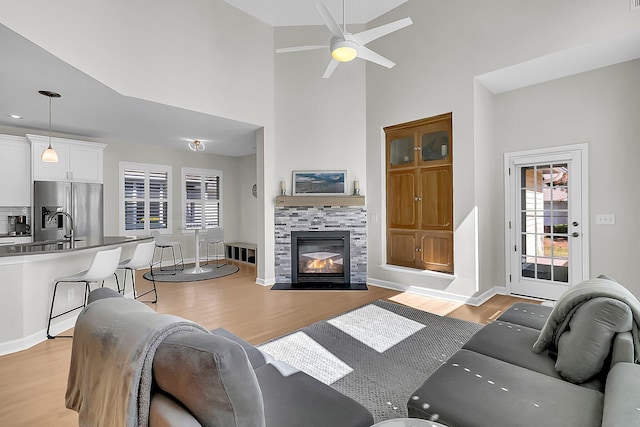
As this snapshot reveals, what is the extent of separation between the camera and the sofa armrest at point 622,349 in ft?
4.94

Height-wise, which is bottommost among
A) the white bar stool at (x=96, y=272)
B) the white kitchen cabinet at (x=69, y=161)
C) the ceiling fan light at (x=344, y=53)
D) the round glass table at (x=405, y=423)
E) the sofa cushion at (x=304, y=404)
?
the sofa cushion at (x=304, y=404)

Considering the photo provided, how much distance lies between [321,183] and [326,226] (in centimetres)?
74

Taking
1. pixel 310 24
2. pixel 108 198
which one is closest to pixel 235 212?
pixel 108 198

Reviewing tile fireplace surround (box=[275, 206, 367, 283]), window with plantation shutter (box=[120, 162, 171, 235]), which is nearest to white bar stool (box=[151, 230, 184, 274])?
window with plantation shutter (box=[120, 162, 171, 235])

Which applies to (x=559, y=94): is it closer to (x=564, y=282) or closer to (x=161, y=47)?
(x=564, y=282)

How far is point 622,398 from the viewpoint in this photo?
1.16m

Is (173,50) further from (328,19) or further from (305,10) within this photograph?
(328,19)

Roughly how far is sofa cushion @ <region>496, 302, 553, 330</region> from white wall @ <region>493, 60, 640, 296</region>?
206 cm

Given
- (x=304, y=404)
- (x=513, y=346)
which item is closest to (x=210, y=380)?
(x=304, y=404)

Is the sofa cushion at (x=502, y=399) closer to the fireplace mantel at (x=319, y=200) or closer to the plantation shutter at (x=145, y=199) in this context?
the fireplace mantel at (x=319, y=200)

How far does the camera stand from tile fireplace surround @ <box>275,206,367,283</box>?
5.41m

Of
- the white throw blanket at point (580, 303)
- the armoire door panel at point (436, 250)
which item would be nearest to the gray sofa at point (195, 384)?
the white throw blanket at point (580, 303)

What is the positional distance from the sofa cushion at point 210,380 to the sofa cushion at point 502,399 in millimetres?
864

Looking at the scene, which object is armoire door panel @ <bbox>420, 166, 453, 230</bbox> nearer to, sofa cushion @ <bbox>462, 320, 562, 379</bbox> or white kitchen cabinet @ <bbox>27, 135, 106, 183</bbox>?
sofa cushion @ <bbox>462, 320, 562, 379</bbox>
